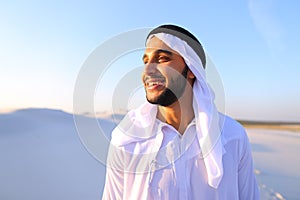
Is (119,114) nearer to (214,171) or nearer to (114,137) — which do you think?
(114,137)

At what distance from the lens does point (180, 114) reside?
1371mm

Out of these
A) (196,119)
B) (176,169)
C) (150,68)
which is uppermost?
(150,68)

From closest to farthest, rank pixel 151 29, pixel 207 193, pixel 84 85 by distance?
pixel 84 85 < pixel 207 193 < pixel 151 29

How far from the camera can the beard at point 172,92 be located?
4.24 ft

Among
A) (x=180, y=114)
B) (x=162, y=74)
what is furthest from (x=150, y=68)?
(x=180, y=114)

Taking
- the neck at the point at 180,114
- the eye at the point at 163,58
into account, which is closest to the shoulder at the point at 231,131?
the neck at the point at 180,114

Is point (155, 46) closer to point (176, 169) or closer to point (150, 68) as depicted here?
point (150, 68)

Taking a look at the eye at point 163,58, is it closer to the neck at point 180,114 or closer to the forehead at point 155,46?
the forehead at point 155,46

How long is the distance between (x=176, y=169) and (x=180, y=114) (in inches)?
9.7

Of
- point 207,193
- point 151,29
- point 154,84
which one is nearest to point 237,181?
Answer: point 207,193

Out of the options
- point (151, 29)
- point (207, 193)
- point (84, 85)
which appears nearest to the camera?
point (84, 85)

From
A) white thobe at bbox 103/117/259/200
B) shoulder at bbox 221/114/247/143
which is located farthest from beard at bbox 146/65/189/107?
shoulder at bbox 221/114/247/143

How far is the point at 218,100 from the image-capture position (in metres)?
1.37

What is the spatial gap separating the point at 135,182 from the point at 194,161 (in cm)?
26
